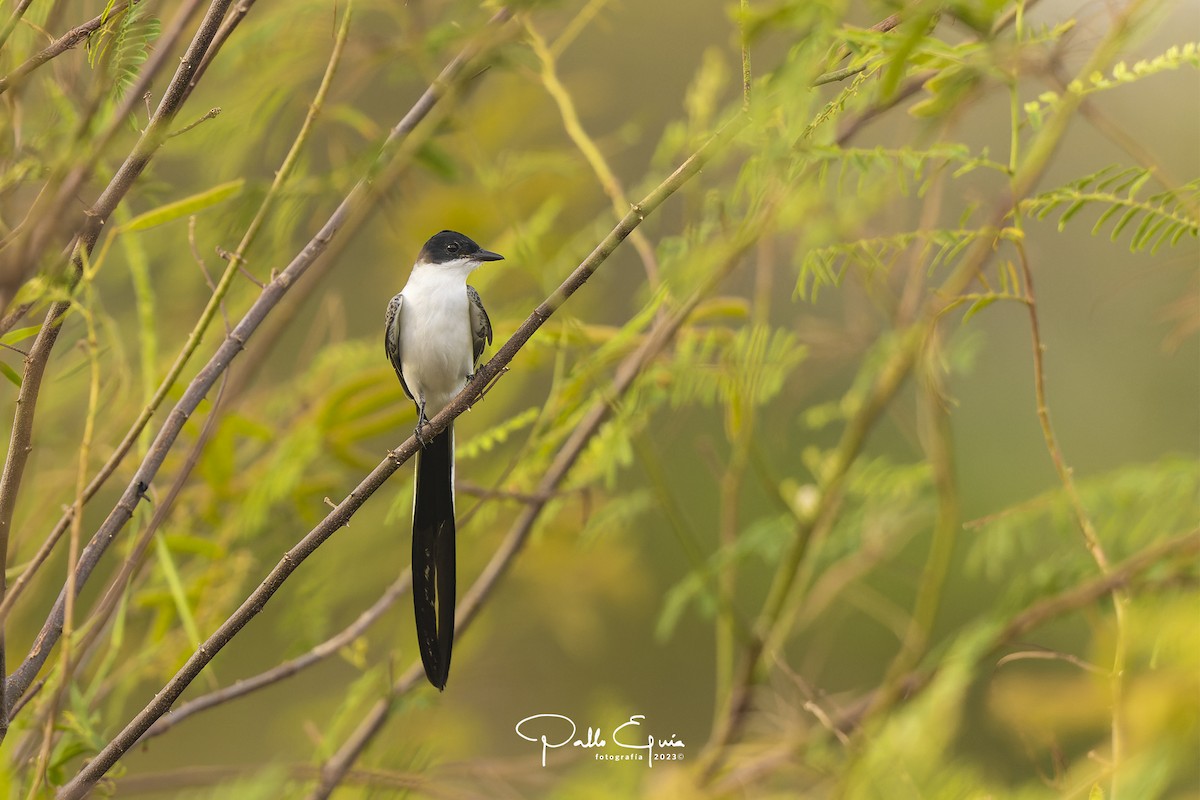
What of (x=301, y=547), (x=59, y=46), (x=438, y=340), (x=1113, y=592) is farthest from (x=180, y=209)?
(x=438, y=340)

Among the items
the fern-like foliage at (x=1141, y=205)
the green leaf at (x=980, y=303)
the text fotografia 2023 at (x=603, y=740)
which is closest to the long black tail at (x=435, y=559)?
the text fotografia 2023 at (x=603, y=740)

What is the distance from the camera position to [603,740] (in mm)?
2191

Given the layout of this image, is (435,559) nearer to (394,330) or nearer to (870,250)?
(870,250)

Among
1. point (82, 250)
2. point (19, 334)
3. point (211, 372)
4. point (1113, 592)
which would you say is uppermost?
point (82, 250)

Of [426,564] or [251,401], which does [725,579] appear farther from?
[251,401]

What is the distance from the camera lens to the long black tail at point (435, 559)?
1.90m

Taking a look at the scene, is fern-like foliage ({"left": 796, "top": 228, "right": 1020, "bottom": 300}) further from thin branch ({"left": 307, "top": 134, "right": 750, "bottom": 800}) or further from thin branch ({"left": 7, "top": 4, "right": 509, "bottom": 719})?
thin branch ({"left": 7, "top": 4, "right": 509, "bottom": 719})

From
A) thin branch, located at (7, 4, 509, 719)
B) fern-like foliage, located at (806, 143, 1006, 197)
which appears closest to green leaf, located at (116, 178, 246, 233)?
thin branch, located at (7, 4, 509, 719)

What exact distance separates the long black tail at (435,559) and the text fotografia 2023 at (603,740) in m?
0.36

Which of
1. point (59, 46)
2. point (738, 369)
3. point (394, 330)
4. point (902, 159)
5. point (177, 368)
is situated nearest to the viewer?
point (59, 46)

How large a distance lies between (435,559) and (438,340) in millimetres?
1131

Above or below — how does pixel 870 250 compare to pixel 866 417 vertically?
above

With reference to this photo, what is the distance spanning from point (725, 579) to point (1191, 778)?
87 cm

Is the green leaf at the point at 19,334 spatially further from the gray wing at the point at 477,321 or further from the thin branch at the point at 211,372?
the gray wing at the point at 477,321
